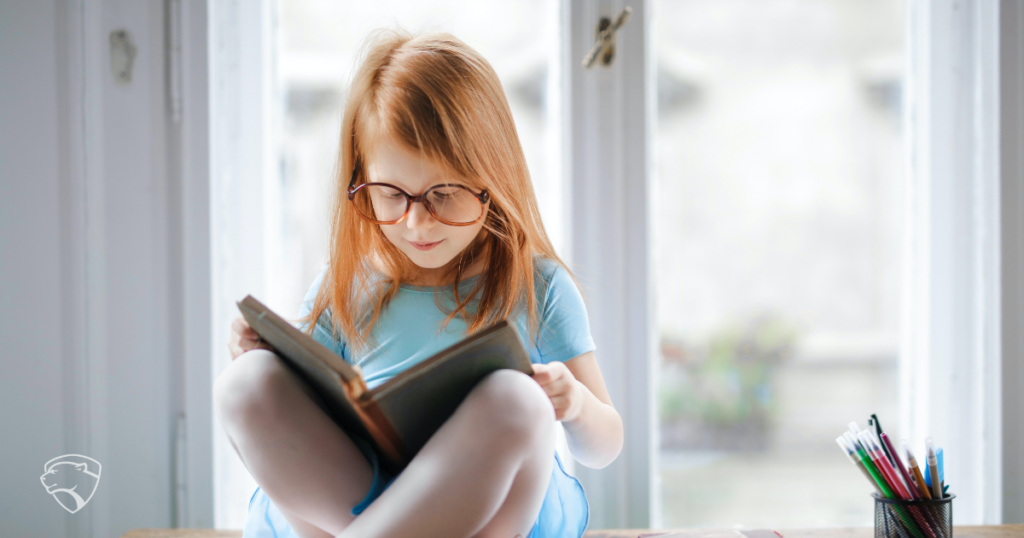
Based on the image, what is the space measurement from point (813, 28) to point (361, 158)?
93 centimetres

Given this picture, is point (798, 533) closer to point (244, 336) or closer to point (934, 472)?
point (934, 472)

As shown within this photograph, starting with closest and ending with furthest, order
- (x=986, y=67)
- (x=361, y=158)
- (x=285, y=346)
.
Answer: (x=285, y=346)
(x=361, y=158)
(x=986, y=67)

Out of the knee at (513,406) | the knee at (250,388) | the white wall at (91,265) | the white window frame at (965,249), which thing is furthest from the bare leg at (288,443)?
the white window frame at (965,249)

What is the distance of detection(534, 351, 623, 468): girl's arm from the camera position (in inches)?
22.9

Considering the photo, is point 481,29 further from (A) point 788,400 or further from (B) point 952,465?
(B) point 952,465

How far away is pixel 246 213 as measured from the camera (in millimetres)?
1062

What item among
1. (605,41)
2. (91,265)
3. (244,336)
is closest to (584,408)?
(244,336)

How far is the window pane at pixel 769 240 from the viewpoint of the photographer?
108 centimetres

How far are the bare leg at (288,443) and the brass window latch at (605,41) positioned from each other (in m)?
0.76

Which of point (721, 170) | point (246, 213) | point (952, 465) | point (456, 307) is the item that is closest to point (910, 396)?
point (952, 465)

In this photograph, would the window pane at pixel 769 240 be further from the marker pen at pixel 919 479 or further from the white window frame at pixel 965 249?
the marker pen at pixel 919 479

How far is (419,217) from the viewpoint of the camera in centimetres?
61

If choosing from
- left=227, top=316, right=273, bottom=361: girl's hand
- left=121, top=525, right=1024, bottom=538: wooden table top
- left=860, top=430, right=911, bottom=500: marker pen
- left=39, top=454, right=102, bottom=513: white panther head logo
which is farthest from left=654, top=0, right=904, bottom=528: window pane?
left=39, top=454, right=102, bottom=513: white panther head logo

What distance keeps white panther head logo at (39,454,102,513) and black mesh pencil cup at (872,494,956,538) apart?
1.26 m
